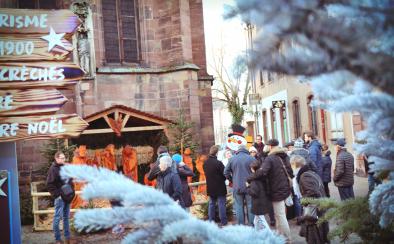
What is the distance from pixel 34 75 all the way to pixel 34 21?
2.12 ft

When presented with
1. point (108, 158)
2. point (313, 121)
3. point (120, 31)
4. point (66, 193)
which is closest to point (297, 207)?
point (66, 193)

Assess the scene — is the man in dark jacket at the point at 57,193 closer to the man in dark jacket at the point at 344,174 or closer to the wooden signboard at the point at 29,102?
the wooden signboard at the point at 29,102

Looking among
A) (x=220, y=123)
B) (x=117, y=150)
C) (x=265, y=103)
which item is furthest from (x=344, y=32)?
(x=220, y=123)

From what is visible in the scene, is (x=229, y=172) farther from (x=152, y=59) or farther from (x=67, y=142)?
(x=152, y=59)

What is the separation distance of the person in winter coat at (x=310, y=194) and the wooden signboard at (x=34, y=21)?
354cm

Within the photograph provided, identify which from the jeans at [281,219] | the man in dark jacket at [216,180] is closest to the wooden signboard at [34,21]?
the jeans at [281,219]

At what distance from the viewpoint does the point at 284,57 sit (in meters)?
1.16

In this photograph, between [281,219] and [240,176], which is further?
[240,176]

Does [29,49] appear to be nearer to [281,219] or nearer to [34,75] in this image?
[34,75]

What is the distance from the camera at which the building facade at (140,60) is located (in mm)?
15484

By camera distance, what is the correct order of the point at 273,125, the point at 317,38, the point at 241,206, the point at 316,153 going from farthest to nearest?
the point at 273,125 < the point at 316,153 < the point at 241,206 < the point at 317,38

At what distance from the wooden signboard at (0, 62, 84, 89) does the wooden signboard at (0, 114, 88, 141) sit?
40 cm

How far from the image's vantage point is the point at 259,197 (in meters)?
7.38

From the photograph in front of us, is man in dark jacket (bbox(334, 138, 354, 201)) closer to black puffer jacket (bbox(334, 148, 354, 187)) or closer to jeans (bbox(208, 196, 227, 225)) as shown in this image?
black puffer jacket (bbox(334, 148, 354, 187))
